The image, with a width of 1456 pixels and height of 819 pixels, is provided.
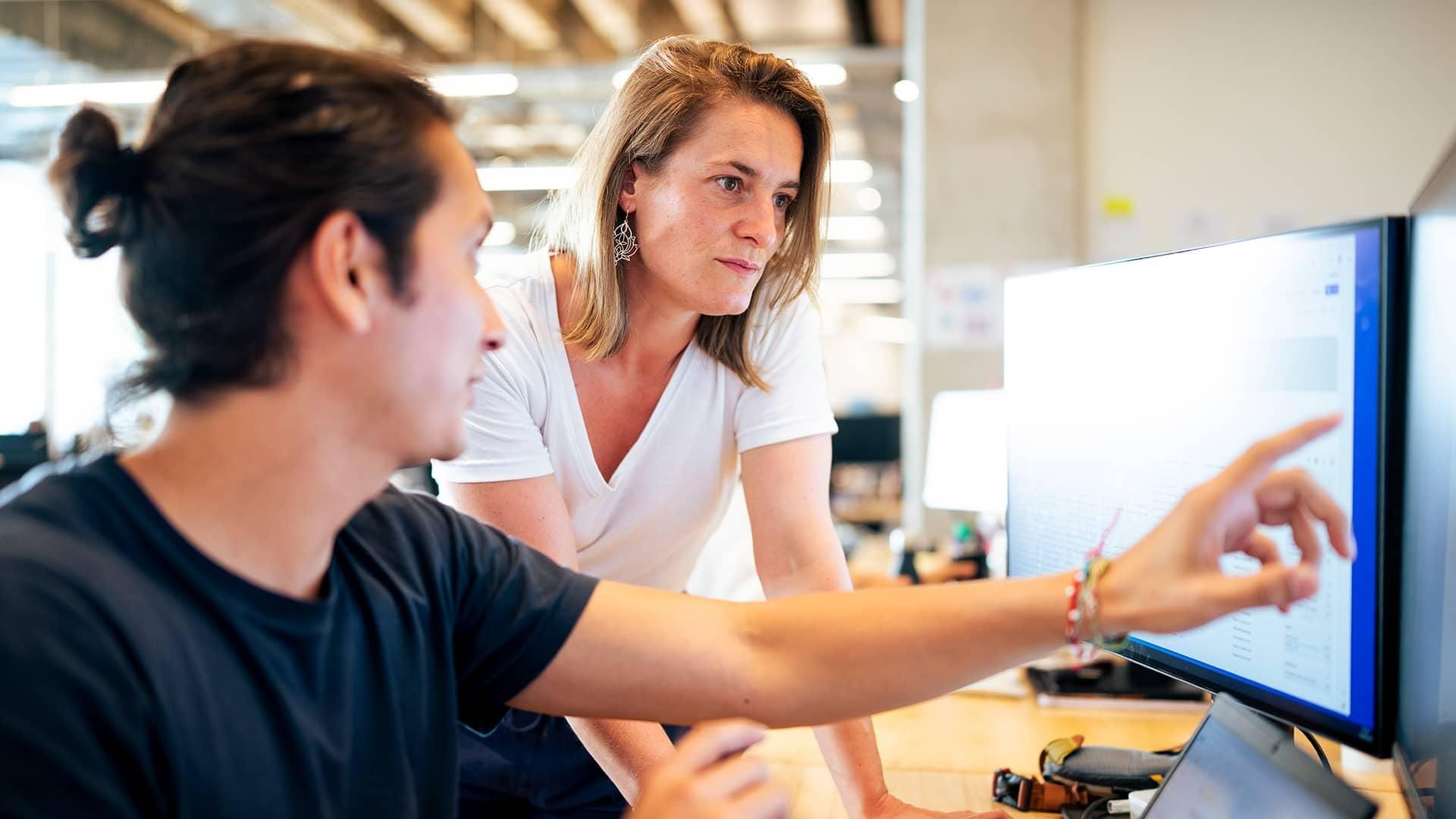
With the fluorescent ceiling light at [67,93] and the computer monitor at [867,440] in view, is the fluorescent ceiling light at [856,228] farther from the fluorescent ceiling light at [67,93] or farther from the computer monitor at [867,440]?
the fluorescent ceiling light at [67,93]

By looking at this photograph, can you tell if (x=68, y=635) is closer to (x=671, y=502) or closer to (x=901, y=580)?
(x=671, y=502)

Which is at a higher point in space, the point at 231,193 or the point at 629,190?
the point at 629,190

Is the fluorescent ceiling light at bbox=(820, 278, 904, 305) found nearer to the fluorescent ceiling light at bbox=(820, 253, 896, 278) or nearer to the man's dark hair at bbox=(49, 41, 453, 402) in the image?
the fluorescent ceiling light at bbox=(820, 253, 896, 278)

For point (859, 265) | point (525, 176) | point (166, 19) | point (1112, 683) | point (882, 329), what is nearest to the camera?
point (1112, 683)

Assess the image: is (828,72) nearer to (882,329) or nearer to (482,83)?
(482,83)

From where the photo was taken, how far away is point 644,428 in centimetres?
147

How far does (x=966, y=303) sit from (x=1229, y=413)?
3463mm

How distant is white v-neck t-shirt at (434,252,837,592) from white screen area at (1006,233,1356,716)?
1.09ft

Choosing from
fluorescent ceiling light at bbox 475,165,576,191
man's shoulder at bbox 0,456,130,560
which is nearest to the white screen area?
man's shoulder at bbox 0,456,130,560

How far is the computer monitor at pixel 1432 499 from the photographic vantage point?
76 centimetres

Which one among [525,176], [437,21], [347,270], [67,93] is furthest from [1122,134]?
[67,93]

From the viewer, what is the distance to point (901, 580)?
8.84 feet

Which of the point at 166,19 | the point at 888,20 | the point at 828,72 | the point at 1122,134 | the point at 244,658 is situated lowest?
the point at 244,658

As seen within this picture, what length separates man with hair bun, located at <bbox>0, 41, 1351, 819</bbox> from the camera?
0.67 m
